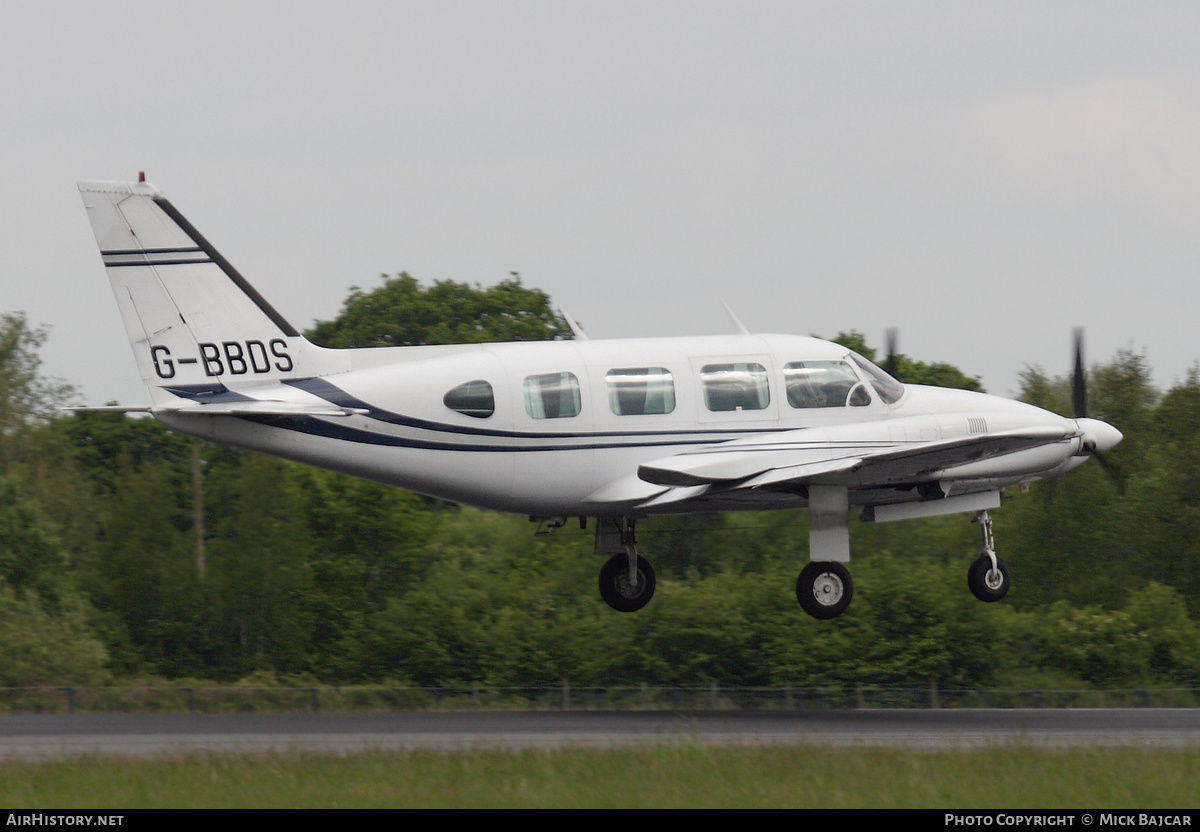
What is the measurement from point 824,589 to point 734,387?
367 centimetres

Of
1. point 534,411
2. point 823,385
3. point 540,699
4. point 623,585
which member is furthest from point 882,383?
point 540,699

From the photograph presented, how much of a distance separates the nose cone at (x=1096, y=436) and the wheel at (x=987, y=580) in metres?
2.56

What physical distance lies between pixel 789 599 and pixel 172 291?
25330 millimetres

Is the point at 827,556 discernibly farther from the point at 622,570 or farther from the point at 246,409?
the point at 246,409

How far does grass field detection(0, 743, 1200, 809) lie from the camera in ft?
54.8

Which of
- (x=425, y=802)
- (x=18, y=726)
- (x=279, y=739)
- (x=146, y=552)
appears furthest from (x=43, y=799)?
(x=146, y=552)

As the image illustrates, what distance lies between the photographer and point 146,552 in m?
52.4

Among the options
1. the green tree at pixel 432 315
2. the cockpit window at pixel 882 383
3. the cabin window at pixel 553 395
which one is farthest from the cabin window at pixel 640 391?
the green tree at pixel 432 315

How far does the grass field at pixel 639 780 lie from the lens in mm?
16703

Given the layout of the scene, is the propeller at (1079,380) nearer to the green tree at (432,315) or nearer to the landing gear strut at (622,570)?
the landing gear strut at (622,570)

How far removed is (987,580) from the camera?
26.1m

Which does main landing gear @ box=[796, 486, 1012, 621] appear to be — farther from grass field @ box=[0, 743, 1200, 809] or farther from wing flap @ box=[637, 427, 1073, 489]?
grass field @ box=[0, 743, 1200, 809]

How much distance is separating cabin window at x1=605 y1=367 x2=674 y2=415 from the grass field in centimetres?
646

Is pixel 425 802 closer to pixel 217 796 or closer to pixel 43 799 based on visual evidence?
pixel 217 796
